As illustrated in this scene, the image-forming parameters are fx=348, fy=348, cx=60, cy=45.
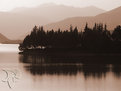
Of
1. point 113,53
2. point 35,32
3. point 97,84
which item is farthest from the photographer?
point 35,32

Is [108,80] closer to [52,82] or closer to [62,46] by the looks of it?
[52,82]

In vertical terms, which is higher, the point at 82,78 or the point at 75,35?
the point at 75,35

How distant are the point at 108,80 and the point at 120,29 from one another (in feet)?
289

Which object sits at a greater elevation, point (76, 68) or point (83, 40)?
point (83, 40)

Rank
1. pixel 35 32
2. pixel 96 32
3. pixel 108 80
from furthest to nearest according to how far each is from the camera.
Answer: pixel 35 32 < pixel 96 32 < pixel 108 80

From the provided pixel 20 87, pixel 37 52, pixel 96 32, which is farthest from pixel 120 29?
pixel 20 87

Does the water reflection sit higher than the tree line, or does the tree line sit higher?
the tree line

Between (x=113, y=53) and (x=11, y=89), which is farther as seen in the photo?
(x=113, y=53)

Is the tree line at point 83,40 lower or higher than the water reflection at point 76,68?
higher

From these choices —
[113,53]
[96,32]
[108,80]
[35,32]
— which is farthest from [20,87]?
[35,32]

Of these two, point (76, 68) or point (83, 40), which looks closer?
point (76, 68)

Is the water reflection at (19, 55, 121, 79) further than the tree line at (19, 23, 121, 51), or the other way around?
the tree line at (19, 23, 121, 51)

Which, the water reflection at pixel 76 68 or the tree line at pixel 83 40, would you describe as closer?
the water reflection at pixel 76 68

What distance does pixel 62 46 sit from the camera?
450ft
